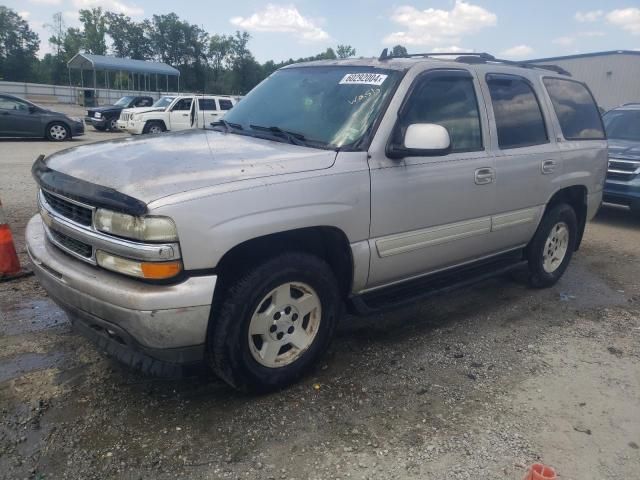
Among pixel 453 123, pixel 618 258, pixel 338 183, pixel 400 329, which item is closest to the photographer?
pixel 338 183

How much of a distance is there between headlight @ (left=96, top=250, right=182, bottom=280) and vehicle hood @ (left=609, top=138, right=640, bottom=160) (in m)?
7.67

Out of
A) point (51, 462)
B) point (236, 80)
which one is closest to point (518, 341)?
point (51, 462)

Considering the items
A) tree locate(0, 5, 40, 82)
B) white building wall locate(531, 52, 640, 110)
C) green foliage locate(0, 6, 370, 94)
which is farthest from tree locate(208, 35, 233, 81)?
white building wall locate(531, 52, 640, 110)

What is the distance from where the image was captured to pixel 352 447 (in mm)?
2652

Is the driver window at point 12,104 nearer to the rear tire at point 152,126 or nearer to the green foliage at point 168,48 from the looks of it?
the rear tire at point 152,126

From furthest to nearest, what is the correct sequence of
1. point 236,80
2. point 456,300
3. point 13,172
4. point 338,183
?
point 236,80
point 13,172
point 456,300
point 338,183

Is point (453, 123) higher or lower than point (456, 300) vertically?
higher

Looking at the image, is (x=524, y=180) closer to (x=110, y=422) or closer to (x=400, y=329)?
(x=400, y=329)

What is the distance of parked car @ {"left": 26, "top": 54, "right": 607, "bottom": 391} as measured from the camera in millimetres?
2520

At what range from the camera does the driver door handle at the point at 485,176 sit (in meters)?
3.83

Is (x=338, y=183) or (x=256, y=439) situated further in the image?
(x=338, y=183)

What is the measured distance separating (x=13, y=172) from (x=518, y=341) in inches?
372

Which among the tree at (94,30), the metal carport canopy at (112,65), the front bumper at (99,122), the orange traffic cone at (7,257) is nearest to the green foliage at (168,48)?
the tree at (94,30)

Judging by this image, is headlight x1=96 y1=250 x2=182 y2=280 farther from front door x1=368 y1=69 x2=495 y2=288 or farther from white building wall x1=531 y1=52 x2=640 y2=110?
white building wall x1=531 y1=52 x2=640 y2=110
